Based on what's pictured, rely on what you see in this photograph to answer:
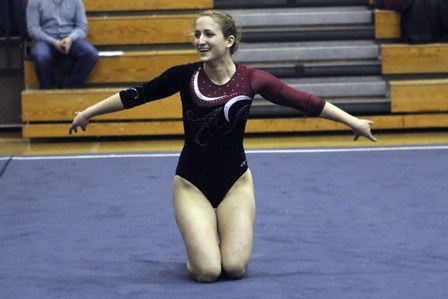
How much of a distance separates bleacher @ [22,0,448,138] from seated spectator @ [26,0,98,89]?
16 cm

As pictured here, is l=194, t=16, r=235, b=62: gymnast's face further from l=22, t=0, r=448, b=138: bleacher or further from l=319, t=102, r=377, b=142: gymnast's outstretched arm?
l=22, t=0, r=448, b=138: bleacher

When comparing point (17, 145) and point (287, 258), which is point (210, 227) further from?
point (17, 145)

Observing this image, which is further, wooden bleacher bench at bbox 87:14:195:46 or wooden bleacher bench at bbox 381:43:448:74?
wooden bleacher bench at bbox 87:14:195:46

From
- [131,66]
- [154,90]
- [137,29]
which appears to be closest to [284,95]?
[154,90]

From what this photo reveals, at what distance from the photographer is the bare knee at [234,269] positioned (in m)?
4.21

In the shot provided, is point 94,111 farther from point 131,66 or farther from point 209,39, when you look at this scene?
point 131,66

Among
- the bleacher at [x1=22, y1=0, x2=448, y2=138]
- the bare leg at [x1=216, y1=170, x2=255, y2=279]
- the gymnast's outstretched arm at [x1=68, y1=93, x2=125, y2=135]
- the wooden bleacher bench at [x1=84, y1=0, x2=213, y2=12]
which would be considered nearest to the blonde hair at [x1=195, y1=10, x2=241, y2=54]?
the gymnast's outstretched arm at [x1=68, y1=93, x2=125, y2=135]

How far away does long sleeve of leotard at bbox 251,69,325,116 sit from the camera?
4.38 meters

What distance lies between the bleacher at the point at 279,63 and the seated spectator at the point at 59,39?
0.16 metres

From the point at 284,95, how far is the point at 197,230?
0.67 m

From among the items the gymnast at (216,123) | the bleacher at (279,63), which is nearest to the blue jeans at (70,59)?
the bleacher at (279,63)

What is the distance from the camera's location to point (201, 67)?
4469 mm

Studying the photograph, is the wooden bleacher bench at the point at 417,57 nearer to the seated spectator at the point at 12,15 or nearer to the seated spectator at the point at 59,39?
the seated spectator at the point at 59,39

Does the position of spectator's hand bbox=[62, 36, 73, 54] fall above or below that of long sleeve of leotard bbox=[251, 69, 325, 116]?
below
